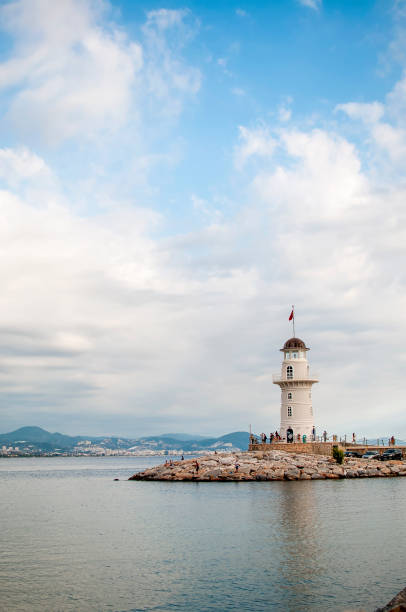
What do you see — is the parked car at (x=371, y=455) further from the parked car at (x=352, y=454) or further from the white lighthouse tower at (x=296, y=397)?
the white lighthouse tower at (x=296, y=397)

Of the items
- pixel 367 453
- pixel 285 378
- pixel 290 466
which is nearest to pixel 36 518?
pixel 290 466

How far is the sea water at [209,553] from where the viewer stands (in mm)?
17562

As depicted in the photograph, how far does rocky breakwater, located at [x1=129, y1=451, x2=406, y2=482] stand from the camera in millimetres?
53625

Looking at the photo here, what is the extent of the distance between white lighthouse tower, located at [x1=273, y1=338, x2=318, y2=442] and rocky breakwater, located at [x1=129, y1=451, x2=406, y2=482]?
3839 mm

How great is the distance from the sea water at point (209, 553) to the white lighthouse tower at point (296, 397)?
19.7 metres

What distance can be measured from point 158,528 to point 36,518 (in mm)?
9687

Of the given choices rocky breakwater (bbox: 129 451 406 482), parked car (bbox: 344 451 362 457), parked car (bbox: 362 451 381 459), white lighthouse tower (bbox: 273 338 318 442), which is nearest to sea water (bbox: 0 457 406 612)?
rocky breakwater (bbox: 129 451 406 482)

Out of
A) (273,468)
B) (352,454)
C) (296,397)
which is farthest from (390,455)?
(273,468)

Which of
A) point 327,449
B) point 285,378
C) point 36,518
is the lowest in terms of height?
point 36,518

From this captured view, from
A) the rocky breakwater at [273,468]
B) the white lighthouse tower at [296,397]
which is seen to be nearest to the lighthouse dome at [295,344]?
the white lighthouse tower at [296,397]

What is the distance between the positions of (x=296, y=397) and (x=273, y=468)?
10.2 meters

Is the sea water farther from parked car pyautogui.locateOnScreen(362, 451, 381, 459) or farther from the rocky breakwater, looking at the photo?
parked car pyautogui.locateOnScreen(362, 451, 381, 459)

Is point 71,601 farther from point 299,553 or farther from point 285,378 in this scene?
point 285,378

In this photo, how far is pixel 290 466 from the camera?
5434cm
